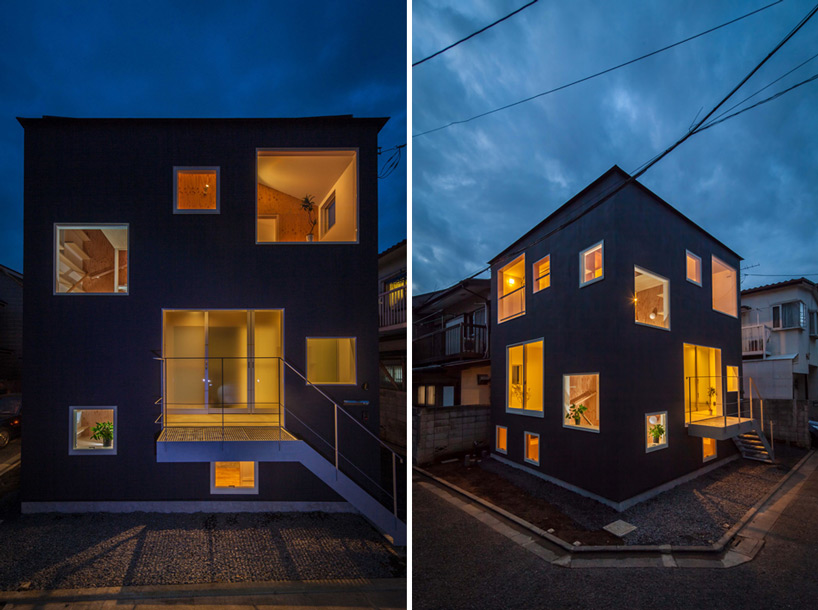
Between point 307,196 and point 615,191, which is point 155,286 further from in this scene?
Result: point 615,191

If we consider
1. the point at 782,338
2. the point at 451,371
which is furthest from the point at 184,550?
the point at 782,338

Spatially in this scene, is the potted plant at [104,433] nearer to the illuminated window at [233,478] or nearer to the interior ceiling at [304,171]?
the illuminated window at [233,478]

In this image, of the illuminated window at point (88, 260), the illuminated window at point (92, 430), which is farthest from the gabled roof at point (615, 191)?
the illuminated window at point (92, 430)

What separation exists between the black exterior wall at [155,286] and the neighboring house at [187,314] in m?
0.01

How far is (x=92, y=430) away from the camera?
3562 mm

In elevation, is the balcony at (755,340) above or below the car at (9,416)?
above

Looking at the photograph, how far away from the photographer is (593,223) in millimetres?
1590

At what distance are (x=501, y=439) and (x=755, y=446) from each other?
129 centimetres

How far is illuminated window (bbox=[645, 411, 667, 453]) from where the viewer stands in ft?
4.87

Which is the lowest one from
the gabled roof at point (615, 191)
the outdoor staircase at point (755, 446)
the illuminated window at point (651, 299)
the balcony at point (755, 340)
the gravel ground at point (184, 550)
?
the gravel ground at point (184, 550)

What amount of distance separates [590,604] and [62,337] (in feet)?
15.2

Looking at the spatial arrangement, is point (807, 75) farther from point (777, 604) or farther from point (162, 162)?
point (162, 162)

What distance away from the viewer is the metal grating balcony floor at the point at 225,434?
294cm

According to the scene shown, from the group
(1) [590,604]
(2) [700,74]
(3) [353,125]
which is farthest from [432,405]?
(3) [353,125]
